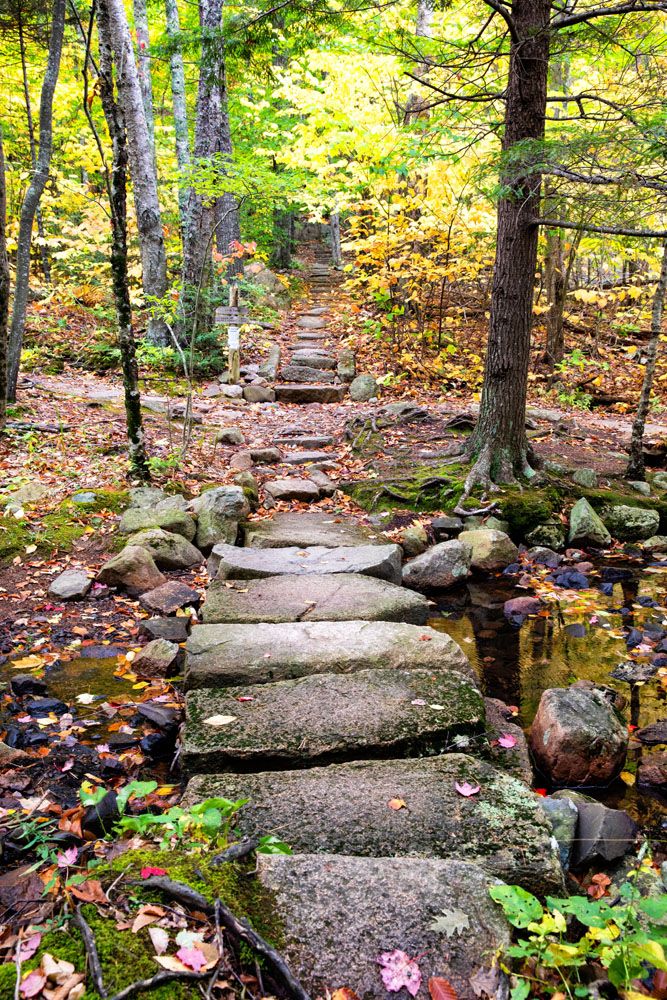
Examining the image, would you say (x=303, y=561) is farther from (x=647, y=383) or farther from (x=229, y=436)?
(x=647, y=383)

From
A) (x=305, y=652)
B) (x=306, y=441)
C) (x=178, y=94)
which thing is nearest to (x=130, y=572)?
(x=305, y=652)

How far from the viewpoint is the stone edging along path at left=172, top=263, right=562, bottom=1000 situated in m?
1.92

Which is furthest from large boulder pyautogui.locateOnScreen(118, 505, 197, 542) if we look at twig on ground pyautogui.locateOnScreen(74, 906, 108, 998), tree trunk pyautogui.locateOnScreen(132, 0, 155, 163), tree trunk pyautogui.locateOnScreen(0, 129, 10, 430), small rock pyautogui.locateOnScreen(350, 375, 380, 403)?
tree trunk pyautogui.locateOnScreen(132, 0, 155, 163)

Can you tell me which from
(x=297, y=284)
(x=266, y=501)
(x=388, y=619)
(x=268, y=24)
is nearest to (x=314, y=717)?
(x=388, y=619)

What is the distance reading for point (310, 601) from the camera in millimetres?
4617

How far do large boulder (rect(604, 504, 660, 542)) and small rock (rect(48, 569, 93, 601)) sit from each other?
557 cm

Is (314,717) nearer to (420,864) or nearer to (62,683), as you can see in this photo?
(420,864)

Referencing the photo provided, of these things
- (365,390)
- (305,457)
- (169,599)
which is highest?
(365,390)

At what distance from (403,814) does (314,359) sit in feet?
39.0

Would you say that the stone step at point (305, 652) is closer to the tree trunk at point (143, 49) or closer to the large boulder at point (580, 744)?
the large boulder at point (580, 744)

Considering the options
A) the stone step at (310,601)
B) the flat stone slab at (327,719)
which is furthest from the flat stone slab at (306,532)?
the flat stone slab at (327,719)

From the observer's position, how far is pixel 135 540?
18.9ft

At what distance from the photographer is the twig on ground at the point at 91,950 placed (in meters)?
1.52

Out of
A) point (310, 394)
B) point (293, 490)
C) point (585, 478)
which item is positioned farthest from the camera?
point (310, 394)
